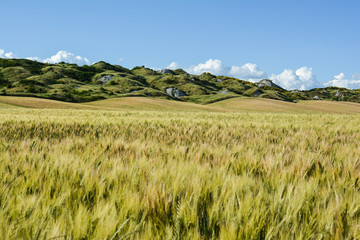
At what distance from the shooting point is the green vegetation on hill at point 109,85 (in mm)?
73188

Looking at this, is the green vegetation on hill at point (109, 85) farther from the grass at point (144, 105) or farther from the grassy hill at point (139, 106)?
the grassy hill at point (139, 106)

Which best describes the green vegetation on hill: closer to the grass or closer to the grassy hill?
the grass

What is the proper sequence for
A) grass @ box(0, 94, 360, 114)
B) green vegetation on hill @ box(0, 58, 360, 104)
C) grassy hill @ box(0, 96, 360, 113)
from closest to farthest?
1. grassy hill @ box(0, 96, 360, 113)
2. grass @ box(0, 94, 360, 114)
3. green vegetation on hill @ box(0, 58, 360, 104)

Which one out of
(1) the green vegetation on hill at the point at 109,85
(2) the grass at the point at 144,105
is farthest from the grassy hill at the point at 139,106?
(1) the green vegetation on hill at the point at 109,85

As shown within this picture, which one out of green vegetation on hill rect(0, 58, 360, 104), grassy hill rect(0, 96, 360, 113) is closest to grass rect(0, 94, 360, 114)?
grassy hill rect(0, 96, 360, 113)

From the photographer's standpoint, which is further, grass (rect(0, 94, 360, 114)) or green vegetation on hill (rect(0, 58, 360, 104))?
green vegetation on hill (rect(0, 58, 360, 104))

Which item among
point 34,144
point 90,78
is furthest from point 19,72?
point 34,144

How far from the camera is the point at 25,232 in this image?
3.56ft

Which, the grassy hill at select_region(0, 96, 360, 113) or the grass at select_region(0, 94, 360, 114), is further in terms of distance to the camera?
the grass at select_region(0, 94, 360, 114)

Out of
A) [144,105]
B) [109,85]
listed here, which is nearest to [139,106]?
[144,105]

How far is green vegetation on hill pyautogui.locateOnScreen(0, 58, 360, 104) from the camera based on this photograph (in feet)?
240

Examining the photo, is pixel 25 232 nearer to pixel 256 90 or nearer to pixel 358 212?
pixel 358 212

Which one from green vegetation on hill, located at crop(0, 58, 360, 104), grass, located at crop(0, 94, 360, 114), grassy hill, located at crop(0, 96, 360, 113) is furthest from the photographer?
green vegetation on hill, located at crop(0, 58, 360, 104)

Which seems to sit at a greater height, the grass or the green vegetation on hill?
the green vegetation on hill
